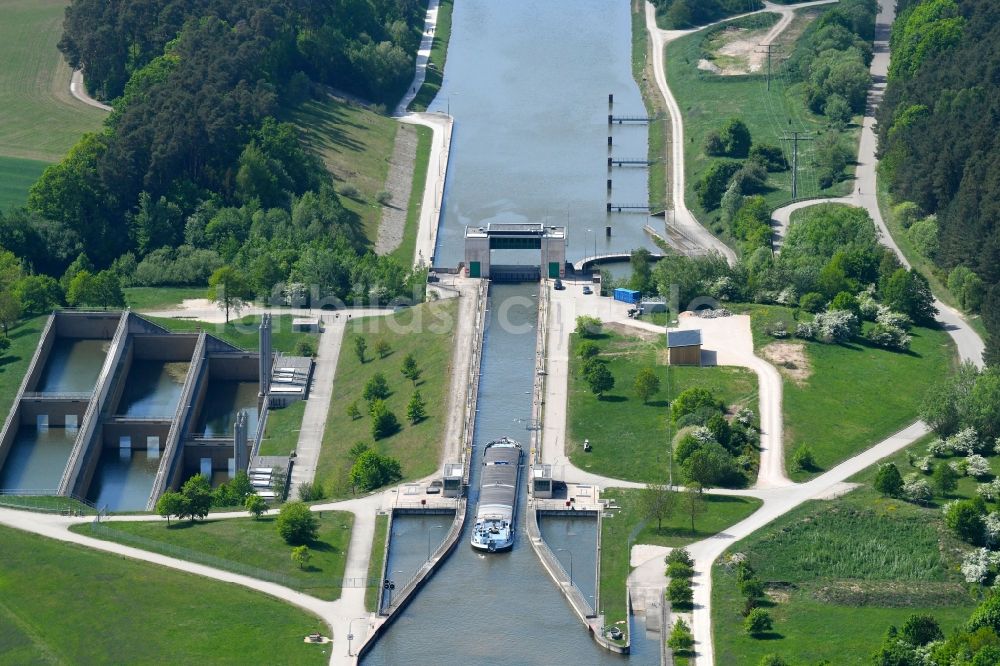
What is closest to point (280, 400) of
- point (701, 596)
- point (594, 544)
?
point (594, 544)

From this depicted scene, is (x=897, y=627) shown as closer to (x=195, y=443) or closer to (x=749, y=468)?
(x=749, y=468)

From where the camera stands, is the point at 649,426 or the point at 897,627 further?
the point at 649,426

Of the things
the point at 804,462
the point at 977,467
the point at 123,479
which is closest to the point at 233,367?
the point at 123,479

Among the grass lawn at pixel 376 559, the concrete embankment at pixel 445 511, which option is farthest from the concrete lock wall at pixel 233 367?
the grass lawn at pixel 376 559

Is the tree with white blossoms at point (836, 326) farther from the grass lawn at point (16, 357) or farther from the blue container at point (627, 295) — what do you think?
the grass lawn at point (16, 357)

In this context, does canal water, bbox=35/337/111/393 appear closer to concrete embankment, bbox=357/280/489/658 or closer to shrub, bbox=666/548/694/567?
concrete embankment, bbox=357/280/489/658

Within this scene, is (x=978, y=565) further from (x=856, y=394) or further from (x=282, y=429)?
(x=282, y=429)

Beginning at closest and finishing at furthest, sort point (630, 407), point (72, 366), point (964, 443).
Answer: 1. point (964, 443)
2. point (630, 407)
3. point (72, 366)
